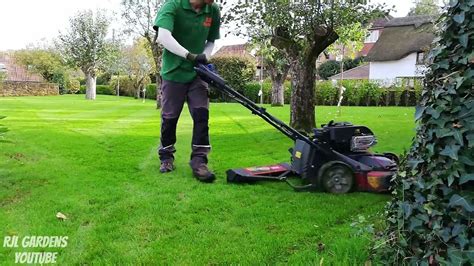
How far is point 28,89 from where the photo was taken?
43.4m

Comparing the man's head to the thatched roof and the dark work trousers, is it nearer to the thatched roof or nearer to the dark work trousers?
the dark work trousers

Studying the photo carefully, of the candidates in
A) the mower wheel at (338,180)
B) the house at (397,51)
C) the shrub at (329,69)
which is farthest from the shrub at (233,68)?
the mower wheel at (338,180)

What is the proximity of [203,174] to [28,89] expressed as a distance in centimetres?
4370

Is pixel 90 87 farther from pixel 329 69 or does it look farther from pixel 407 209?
pixel 407 209

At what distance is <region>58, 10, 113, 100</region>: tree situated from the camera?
138 ft

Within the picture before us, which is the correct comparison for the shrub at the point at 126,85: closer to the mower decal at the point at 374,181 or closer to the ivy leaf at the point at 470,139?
the mower decal at the point at 374,181

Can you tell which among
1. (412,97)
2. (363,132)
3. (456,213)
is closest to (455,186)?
(456,213)

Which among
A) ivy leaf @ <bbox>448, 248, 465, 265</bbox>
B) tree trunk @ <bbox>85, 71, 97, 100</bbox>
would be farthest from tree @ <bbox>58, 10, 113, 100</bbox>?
ivy leaf @ <bbox>448, 248, 465, 265</bbox>

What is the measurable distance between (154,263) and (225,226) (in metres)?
0.77

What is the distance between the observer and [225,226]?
332 cm

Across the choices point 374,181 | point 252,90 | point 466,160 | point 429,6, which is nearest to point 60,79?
point 252,90

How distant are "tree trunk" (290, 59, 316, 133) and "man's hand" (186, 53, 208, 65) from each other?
15.9 ft

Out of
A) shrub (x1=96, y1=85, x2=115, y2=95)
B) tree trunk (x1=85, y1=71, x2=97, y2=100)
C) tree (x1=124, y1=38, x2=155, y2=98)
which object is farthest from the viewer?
shrub (x1=96, y1=85, x2=115, y2=95)

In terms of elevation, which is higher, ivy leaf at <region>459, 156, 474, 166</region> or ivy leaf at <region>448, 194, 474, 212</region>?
ivy leaf at <region>459, 156, 474, 166</region>
